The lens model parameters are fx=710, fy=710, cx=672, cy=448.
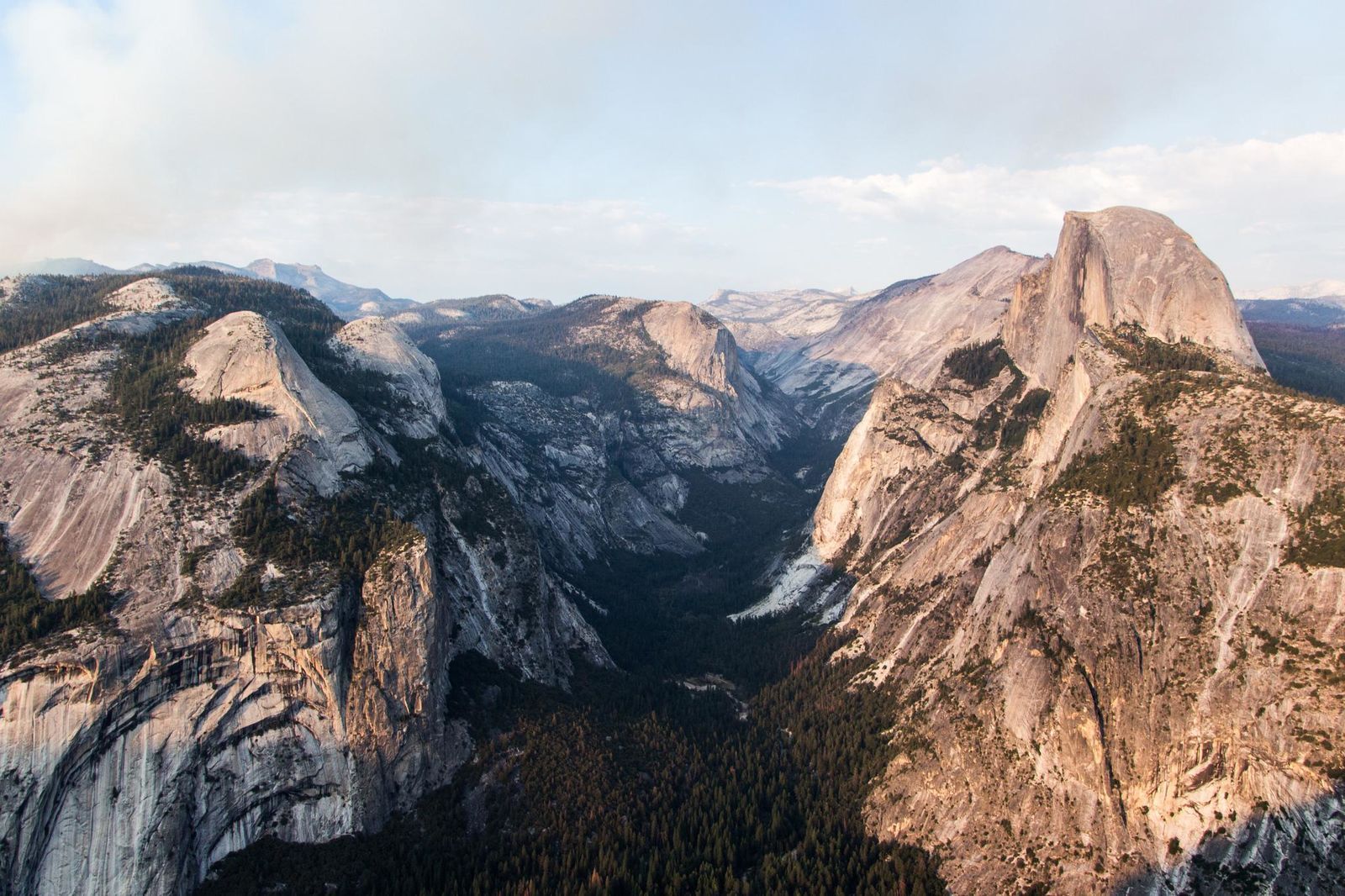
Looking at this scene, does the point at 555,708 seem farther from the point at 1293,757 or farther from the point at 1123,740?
the point at 1293,757

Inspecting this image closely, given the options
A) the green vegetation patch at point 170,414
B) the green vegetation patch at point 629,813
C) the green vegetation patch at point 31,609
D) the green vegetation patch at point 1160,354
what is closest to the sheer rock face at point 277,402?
the green vegetation patch at point 170,414

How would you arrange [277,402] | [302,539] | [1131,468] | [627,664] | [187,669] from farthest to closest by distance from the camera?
1. [627,664]
2. [277,402]
3. [1131,468]
4. [302,539]
5. [187,669]

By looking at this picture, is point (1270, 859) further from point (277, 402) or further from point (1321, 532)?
point (277, 402)

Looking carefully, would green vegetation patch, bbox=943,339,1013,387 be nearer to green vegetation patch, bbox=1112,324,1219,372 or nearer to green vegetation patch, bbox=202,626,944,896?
green vegetation patch, bbox=1112,324,1219,372

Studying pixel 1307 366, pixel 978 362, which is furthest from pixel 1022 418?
pixel 1307 366

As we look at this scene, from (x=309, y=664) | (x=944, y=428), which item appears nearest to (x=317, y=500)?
(x=309, y=664)

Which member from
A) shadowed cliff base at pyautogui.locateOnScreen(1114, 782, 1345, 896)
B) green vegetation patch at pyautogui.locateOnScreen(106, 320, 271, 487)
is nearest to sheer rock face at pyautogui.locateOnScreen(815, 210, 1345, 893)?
shadowed cliff base at pyautogui.locateOnScreen(1114, 782, 1345, 896)
